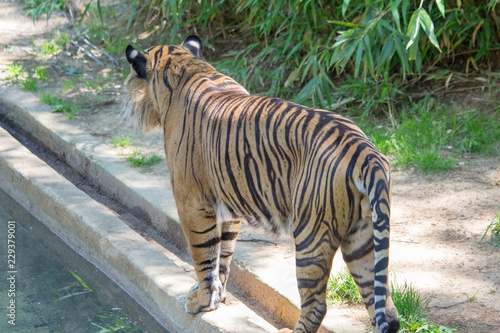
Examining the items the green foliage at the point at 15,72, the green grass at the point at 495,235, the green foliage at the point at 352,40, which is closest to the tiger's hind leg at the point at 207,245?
the green grass at the point at 495,235

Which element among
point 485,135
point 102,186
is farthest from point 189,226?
point 485,135

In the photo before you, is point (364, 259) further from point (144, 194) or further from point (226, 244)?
point (144, 194)

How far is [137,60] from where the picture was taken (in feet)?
11.3

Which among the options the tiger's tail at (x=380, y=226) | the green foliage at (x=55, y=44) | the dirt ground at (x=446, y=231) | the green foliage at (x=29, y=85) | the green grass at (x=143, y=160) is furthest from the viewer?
the green foliage at (x=55, y=44)

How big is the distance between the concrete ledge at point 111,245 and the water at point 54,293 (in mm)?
83

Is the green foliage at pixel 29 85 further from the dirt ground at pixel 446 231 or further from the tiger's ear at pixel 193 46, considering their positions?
the tiger's ear at pixel 193 46

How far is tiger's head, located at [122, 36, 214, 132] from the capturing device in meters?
3.42

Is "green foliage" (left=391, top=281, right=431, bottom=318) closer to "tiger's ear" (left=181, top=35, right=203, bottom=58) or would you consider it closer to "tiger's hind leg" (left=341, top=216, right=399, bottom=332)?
"tiger's hind leg" (left=341, top=216, right=399, bottom=332)

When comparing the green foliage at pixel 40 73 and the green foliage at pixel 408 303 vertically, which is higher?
the green foliage at pixel 40 73

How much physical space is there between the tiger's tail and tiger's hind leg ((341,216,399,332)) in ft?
0.48

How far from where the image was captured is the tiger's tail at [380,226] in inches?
88.0

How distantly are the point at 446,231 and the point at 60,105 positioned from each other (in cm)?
431

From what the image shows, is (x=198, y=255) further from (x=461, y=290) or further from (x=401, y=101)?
(x=401, y=101)

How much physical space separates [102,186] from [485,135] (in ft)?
11.0
